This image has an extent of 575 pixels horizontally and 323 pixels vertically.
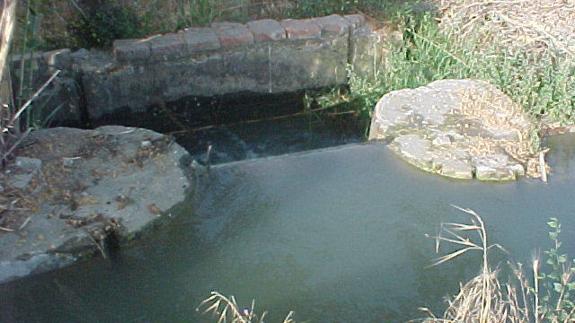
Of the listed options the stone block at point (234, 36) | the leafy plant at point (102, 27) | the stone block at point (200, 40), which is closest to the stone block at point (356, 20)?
the stone block at point (234, 36)

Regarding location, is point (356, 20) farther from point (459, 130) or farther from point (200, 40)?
point (459, 130)

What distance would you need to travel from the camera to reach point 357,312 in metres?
2.89

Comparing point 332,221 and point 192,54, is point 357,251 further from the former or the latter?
point 192,54

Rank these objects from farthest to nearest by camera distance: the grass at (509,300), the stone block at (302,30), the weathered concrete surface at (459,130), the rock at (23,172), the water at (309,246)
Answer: the stone block at (302,30) < the weathered concrete surface at (459,130) < the rock at (23,172) < the water at (309,246) < the grass at (509,300)

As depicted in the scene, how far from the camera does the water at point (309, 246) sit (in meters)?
2.95

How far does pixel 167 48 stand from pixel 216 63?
345mm

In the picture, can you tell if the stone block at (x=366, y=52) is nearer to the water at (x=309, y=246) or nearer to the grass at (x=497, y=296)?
the water at (x=309, y=246)

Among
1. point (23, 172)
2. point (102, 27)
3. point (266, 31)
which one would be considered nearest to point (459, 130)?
point (266, 31)

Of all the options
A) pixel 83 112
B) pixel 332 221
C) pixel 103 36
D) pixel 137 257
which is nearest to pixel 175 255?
pixel 137 257

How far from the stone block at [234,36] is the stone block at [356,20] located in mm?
733

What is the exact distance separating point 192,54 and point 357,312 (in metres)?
2.50

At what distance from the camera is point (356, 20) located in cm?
520

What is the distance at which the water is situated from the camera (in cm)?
295

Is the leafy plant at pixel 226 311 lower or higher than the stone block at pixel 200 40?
lower
